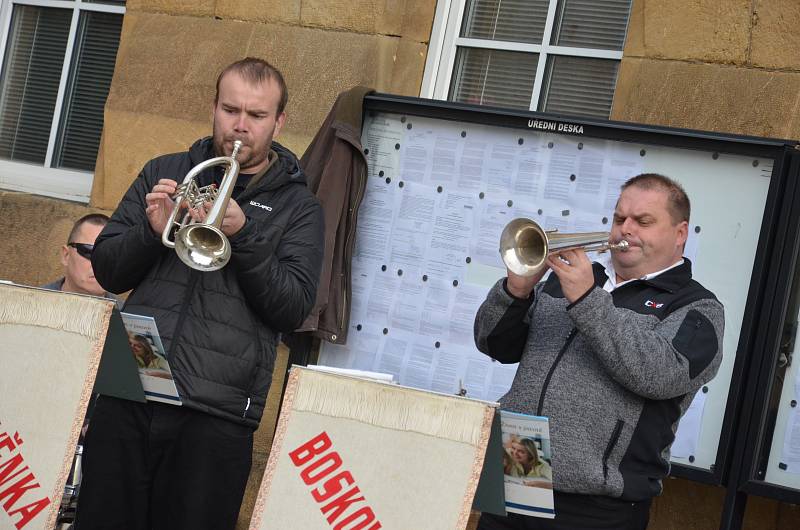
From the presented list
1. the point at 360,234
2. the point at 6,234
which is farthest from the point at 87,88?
the point at 360,234

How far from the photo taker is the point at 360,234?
5023 mm

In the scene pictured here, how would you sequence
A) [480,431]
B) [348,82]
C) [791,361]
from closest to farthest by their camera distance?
[480,431] → [791,361] → [348,82]

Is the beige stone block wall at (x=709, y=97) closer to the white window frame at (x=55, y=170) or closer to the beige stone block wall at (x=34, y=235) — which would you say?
the beige stone block wall at (x=34, y=235)

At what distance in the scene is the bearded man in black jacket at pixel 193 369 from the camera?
131 inches

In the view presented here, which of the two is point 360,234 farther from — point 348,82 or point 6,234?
point 6,234

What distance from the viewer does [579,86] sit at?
17.8 ft

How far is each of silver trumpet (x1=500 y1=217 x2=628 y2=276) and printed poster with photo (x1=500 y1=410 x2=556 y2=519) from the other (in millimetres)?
530

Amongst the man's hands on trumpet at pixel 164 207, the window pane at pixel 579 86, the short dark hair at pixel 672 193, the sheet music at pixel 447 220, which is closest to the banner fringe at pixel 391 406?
the man's hands on trumpet at pixel 164 207

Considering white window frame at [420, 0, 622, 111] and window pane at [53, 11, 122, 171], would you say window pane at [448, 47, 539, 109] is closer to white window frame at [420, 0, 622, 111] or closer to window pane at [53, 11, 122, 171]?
white window frame at [420, 0, 622, 111]

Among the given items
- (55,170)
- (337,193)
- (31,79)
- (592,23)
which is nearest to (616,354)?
(337,193)

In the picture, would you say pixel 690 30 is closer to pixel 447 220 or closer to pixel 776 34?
pixel 776 34

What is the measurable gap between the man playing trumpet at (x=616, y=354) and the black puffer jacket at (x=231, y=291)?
559mm

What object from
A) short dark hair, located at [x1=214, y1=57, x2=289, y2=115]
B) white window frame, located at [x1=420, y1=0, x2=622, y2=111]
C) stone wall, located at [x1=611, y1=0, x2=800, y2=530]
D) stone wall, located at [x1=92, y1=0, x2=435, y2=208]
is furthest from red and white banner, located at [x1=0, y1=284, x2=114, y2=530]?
white window frame, located at [x1=420, y1=0, x2=622, y2=111]

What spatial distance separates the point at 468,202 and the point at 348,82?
119 centimetres
